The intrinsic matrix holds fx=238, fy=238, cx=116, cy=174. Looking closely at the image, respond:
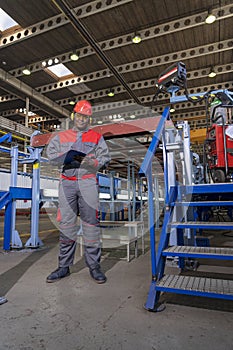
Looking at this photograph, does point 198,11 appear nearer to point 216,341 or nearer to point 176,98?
point 176,98

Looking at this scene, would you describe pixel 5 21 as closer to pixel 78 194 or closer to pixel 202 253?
pixel 78 194

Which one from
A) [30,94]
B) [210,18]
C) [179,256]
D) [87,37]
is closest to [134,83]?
[87,37]

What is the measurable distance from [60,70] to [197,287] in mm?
8492

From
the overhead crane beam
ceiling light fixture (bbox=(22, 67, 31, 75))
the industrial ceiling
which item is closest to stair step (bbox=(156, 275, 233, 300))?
the industrial ceiling

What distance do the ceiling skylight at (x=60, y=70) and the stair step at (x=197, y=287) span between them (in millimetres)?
7882

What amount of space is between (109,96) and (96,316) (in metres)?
8.80

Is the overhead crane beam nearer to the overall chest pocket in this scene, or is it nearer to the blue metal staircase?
the overall chest pocket

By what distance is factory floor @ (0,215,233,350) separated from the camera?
134cm

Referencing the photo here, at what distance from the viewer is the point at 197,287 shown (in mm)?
1688

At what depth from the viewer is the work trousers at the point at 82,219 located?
248 centimetres

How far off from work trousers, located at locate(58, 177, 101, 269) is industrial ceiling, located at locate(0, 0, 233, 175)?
2.59m

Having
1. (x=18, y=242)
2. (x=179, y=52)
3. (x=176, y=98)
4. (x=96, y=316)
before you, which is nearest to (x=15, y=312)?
(x=96, y=316)

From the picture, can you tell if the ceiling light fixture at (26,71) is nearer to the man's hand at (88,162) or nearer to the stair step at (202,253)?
the man's hand at (88,162)

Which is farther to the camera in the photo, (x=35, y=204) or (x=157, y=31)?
(x=157, y=31)
